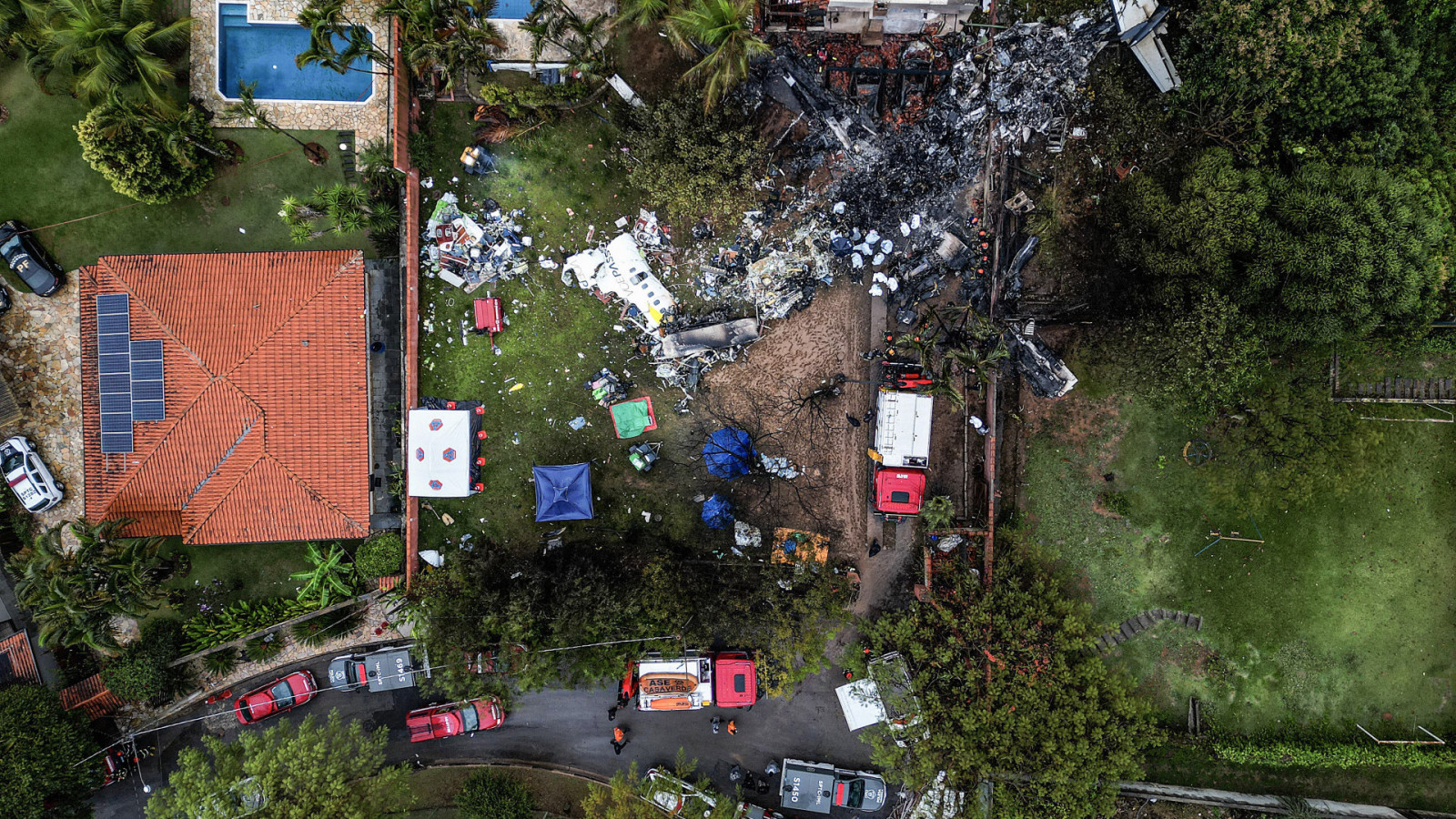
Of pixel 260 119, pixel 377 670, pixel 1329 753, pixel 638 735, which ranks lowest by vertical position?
pixel 638 735

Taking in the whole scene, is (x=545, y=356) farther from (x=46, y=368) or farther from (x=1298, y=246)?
(x=1298, y=246)

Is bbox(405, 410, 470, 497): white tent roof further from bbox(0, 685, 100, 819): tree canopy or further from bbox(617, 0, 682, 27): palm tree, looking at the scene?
bbox(617, 0, 682, 27): palm tree

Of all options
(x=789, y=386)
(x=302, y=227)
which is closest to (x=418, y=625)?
(x=302, y=227)

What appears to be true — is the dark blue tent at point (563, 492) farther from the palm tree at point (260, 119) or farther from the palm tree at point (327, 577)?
the palm tree at point (260, 119)

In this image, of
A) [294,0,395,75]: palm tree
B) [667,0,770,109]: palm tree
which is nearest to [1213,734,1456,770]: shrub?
[667,0,770,109]: palm tree

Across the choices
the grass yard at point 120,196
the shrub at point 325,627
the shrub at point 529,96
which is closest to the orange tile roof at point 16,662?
the shrub at point 325,627

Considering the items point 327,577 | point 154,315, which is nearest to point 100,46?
point 154,315
